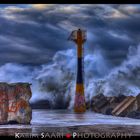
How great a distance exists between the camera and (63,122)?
6242 millimetres

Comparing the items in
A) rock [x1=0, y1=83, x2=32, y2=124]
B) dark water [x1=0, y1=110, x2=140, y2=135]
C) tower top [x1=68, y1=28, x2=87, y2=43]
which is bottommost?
dark water [x1=0, y1=110, x2=140, y2=135]

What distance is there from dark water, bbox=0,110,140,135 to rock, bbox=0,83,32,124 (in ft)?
0.20

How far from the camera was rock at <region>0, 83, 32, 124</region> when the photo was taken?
246 inches

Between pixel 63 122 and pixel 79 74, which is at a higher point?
pixel 79 74

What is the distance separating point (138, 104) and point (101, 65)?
1.29ft

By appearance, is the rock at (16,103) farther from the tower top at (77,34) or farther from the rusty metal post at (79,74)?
the tower top at (77,34)

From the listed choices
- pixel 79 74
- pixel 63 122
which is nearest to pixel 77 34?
pixel 79 74

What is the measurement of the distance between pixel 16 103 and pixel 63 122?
367mm

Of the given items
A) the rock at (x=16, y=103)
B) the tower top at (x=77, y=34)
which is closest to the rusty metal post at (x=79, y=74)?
the tower top at (x=77, y=34)

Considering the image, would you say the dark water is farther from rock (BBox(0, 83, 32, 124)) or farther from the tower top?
the tower top

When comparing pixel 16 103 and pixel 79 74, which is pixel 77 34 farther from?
pixel 16 103

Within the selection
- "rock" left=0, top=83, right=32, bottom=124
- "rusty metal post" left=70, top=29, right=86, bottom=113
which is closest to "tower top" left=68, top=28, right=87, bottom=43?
"rusty metal post" left=70, top=29, right=86, bottom=113

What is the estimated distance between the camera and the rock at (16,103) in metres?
6.26

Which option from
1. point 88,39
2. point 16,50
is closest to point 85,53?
point 88,39
